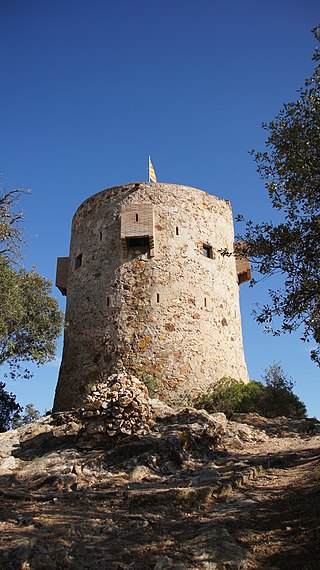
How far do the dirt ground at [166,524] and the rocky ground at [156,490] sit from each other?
16mm

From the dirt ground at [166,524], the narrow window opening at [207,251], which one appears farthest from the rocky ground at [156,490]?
the narrow window opening at [207,251]

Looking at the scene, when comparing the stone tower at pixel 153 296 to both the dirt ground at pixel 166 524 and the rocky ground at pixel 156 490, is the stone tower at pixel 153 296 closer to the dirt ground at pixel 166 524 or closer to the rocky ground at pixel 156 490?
the rocky ground at pixel 156 490

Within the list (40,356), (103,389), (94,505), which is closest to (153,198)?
(40,356)

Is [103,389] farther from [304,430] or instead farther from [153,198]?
[153,198]

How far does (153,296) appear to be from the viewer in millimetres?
16250

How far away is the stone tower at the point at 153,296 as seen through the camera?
51.6 feet

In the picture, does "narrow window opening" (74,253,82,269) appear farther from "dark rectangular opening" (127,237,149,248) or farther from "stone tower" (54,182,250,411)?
"dark rectangular opening" (127,237,149,248)

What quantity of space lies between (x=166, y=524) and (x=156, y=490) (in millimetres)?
1770

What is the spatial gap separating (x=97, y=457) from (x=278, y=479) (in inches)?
152

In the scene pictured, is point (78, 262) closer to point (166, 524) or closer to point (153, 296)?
point (153, 296)

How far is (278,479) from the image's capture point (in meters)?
8.45

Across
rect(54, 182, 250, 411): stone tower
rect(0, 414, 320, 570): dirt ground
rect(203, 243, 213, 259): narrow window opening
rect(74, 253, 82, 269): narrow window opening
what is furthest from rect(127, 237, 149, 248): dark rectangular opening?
rect(0, 414, 320, 570): dirt ground

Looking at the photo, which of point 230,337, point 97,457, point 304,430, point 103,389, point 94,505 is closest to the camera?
point 94,505

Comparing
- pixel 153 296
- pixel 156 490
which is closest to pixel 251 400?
pixel 153 296
